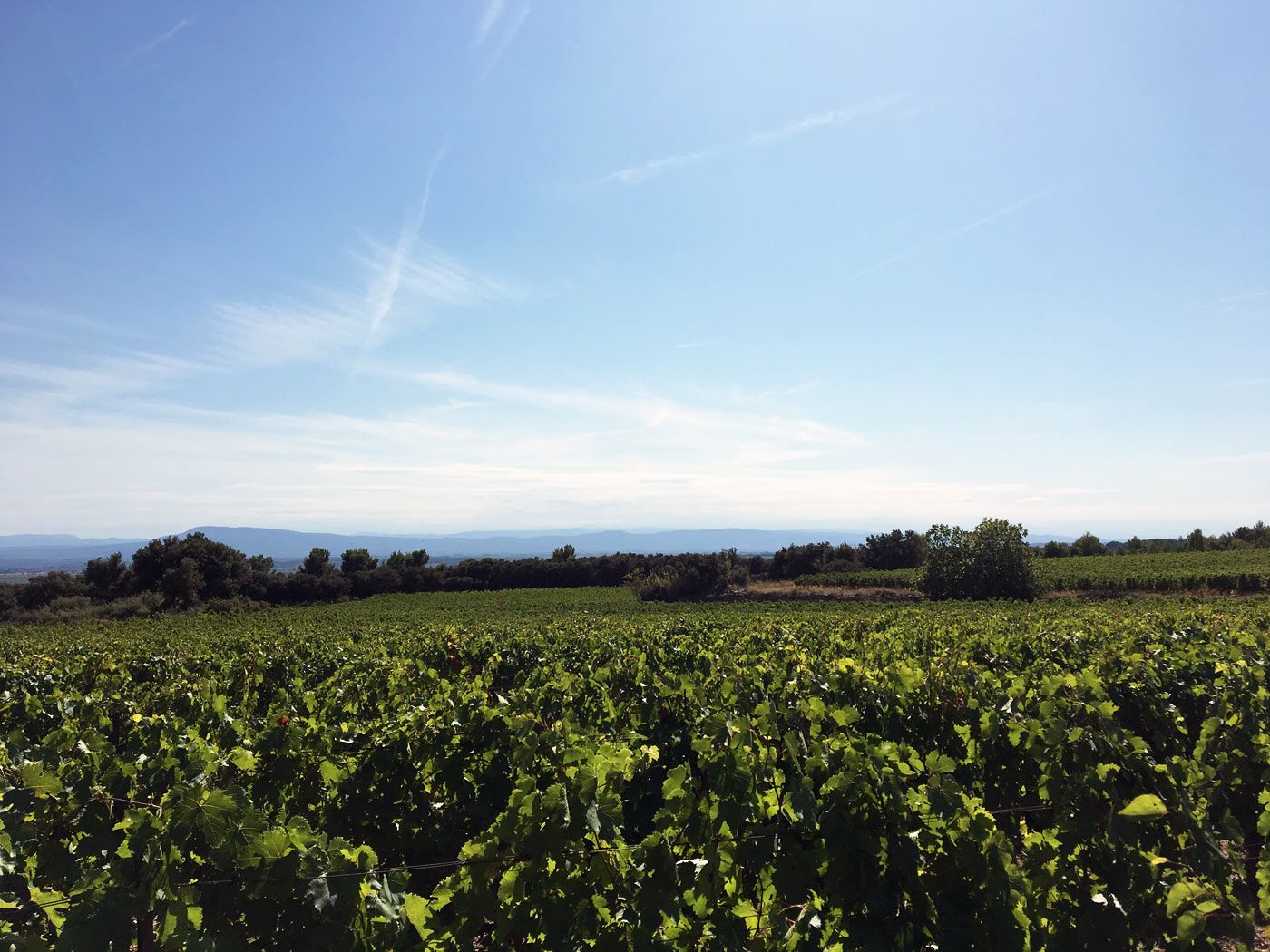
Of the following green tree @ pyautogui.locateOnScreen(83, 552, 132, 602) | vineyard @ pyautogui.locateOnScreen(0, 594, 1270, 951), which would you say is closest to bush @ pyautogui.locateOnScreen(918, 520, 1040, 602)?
vineyard @ pyautogui.locateOnScreen(0, 594, 1270, 951)

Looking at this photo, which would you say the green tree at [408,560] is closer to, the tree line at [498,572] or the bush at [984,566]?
the tree line at [498,572]

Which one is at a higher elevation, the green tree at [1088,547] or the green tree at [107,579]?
the green tree at [1088,547]

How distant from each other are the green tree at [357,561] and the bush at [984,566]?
187 feet

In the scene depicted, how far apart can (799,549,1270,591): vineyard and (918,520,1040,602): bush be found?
3125 mm

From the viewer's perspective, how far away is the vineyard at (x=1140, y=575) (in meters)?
38.8

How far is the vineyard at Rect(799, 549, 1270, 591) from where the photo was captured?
38.8 meters

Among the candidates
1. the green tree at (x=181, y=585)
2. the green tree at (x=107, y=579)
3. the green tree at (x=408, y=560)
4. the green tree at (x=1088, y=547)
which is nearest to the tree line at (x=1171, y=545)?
the green tree at (x=1088, y=547)

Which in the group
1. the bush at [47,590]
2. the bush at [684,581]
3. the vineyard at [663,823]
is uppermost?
the vineyard at [663,823]

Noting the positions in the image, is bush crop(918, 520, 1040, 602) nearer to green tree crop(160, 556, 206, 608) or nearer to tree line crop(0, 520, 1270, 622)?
tree line crop(0, 520, 1270, 622)

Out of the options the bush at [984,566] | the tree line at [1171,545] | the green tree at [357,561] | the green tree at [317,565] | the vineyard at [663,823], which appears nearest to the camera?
the vineyard at [663,823]

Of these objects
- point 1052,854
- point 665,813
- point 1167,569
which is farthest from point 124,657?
point 1167,569

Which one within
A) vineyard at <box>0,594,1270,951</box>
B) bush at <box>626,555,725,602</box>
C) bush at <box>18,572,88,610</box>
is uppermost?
vineyard at <box>0,594,1270,951</box>

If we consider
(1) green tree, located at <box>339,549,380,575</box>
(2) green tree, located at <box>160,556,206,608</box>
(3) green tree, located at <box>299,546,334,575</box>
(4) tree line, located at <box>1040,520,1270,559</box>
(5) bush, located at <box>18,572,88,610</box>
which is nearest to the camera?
(5) bush, located at <box>18,572,88,610</box>

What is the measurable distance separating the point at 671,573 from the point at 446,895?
49348mm
